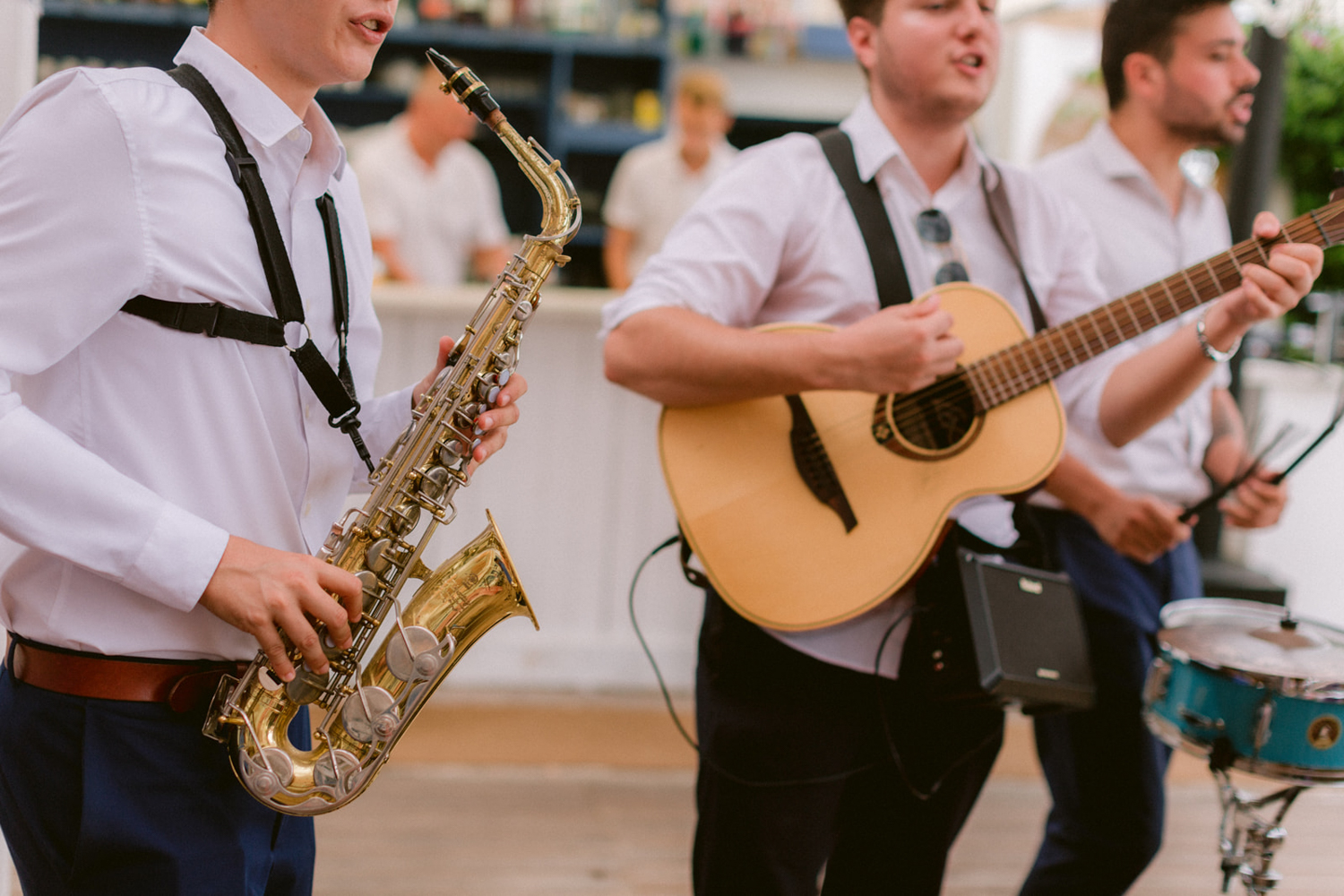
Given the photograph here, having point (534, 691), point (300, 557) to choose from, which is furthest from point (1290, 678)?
point (534, 691)

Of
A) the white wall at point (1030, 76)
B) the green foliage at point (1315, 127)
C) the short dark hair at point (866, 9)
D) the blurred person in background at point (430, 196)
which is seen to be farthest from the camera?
the green foliage at point (1315, 127)

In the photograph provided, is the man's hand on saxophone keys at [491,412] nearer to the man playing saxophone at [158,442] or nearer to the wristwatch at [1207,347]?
the man playing saxophone at [158,442]

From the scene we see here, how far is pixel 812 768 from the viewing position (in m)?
1.66

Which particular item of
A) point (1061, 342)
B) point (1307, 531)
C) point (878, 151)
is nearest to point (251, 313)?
point (878, 151)

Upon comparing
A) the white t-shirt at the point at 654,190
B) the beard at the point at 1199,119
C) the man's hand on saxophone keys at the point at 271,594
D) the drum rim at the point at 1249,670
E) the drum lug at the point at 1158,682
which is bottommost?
the white t-shirt at the point at 654,190

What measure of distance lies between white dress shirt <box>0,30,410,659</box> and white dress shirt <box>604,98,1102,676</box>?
1.90 ft

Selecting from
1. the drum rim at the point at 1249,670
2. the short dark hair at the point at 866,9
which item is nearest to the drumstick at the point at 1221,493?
the drum rim at the point at 1249,670

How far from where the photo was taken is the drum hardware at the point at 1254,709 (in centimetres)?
167

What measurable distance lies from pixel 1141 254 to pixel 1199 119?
0.87 feet

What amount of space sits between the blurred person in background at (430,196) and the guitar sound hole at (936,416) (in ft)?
11.0

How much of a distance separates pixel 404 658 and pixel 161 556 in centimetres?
38

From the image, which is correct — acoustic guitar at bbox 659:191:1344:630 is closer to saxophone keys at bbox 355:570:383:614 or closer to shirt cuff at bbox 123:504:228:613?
saxophone keys at bbox 355:570:383:614

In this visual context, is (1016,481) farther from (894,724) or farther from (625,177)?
(625,177)

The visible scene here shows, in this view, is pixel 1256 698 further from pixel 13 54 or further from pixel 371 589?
pixel 13 54
